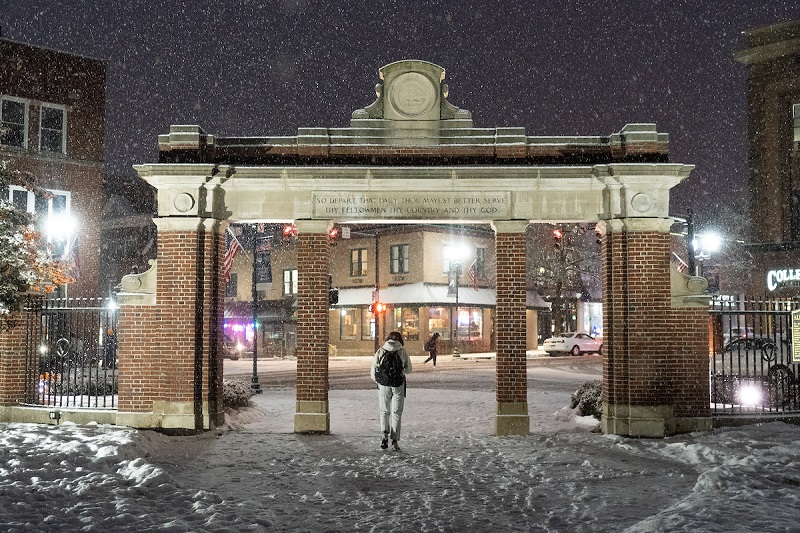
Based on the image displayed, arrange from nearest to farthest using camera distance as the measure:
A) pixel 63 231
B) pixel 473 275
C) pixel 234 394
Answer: pixel 234 394 → pixel 63 231 → pixel 473 275

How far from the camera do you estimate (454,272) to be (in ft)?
146

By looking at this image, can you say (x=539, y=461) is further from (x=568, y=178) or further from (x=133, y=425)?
(x=133, y=425)

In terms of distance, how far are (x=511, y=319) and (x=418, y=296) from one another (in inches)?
1195

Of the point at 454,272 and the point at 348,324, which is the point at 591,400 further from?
the point at 348,324

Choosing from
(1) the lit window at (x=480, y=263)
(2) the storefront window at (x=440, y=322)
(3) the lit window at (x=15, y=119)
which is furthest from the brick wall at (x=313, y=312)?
(1) the lit window at (x=480, y=263)

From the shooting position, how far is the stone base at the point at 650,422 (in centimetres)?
1310

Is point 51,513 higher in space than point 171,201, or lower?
lower

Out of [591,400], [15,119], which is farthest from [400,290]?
[591,400]

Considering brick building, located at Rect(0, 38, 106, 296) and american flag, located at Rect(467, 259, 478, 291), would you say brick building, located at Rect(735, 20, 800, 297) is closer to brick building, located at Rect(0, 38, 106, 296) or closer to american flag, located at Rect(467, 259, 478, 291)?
american flag, located at Rect(467, 259, 478, 291)

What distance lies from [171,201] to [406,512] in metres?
8.07

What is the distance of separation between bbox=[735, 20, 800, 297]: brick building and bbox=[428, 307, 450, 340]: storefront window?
1789cm

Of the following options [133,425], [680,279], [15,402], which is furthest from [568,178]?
[15,402]

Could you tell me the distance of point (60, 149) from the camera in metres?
32.2

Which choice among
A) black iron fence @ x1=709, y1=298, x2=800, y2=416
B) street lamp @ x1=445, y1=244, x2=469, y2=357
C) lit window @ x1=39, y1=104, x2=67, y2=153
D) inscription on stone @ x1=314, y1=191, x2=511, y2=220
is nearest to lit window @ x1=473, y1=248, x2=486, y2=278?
street lamp @ x1=445, y1=244, x2=469, y2=357
